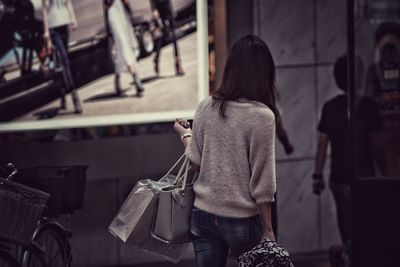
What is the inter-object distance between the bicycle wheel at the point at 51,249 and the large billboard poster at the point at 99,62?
1.27 meters

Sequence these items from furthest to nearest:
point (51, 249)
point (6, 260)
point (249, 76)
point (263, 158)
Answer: point (51, 249) < point (6, 260) < point (249, 76) < point (263, 158)

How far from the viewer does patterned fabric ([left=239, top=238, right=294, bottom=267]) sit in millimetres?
5520

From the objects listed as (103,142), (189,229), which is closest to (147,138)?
(103,142)

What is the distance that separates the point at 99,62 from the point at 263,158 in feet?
11.8

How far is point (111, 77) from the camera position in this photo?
29.4ft

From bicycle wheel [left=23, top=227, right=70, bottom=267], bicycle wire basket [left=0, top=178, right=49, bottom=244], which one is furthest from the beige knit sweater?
bicycle wheel [left=23, top=227, right=70, bottom=267]

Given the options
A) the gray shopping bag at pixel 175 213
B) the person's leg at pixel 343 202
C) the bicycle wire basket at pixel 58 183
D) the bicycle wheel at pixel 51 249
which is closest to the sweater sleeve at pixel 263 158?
the gray shopping bag at pixel 175 213

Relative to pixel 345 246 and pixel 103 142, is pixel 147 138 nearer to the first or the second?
pixel 103 142

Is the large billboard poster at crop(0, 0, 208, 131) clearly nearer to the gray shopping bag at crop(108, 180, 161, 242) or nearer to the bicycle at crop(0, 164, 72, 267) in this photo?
the bicycle at crop(0, 164, 72, 267)

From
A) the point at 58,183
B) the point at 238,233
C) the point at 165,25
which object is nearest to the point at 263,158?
the point at 238,233

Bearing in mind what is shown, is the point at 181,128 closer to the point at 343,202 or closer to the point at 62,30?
the point at 62,30

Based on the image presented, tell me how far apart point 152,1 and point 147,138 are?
1.21 m

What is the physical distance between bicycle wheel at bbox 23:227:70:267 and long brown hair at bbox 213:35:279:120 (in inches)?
87.6

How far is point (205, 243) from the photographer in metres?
5.84
